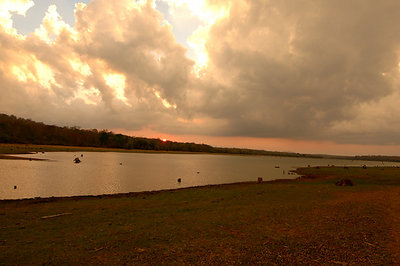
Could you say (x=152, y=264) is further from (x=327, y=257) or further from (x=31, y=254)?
(x=327, y=257)

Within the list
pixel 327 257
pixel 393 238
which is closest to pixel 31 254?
pixel 327 257

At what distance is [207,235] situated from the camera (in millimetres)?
12227

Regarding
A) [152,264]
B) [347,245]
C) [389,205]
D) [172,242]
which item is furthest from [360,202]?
[152,264]

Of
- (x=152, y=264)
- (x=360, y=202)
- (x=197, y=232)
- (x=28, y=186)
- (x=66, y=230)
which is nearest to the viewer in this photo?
(x=152, y=264)

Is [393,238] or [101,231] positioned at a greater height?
[393,238]

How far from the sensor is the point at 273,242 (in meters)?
11.0

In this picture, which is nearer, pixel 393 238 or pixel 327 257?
pixel 327 257

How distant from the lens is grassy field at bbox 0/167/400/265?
936cm

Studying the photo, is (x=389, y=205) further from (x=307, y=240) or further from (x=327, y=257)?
(x=327, y=257)

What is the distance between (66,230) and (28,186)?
25877 millimetres

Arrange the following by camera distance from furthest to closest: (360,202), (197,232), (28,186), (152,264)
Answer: (28,186), (360,202), (197,232), (152,264)

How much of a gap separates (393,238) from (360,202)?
10.6 metres

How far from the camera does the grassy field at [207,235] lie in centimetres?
936

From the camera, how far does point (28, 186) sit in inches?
1302
